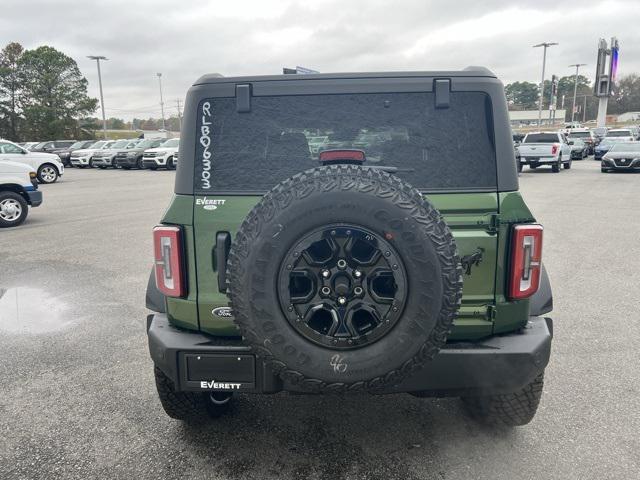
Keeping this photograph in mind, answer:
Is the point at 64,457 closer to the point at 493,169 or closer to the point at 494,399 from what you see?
the point at 494,399

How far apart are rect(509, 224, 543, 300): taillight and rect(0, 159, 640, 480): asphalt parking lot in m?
0.95

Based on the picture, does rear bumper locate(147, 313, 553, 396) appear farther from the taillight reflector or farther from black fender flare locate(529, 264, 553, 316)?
the taillight reflector

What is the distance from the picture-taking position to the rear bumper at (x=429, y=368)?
241 cm

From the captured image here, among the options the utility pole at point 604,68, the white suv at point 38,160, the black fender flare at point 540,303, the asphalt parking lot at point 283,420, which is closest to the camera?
the asphalt parking lot at point 283,420

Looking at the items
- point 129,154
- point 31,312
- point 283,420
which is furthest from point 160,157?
point 283,420

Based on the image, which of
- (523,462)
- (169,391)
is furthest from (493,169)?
(169,391)

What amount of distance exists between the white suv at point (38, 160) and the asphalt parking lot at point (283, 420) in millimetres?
15262

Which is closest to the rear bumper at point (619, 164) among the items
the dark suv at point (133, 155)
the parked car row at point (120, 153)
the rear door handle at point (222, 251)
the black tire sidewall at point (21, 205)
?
the parked car row at point (120, 153)

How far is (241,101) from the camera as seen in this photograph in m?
2.55

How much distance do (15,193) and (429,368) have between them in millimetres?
10494

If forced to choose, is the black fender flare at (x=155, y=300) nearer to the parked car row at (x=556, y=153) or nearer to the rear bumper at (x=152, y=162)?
the parked car row at (x=556, y=153)

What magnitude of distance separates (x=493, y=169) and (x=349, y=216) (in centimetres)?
90

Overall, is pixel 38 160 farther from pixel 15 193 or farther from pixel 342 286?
pixel 342 286

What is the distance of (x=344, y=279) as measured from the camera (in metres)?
2.15
